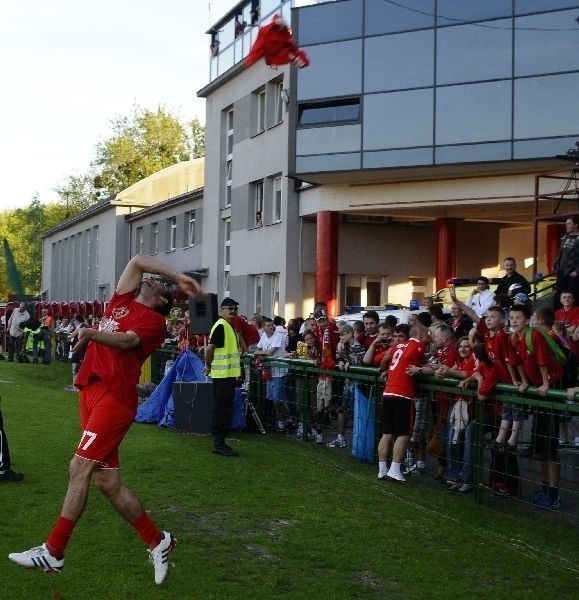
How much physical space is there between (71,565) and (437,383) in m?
5.21

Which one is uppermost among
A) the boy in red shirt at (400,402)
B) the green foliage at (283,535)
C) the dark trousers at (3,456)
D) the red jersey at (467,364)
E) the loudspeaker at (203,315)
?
the loudspeaker at (203,315)

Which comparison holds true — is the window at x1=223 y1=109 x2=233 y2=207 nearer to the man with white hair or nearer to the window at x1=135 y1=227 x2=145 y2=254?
the man with white hair

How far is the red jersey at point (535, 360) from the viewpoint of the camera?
9.69 metres

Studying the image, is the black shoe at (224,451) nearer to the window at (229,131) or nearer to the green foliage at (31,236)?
the window at (229,131)

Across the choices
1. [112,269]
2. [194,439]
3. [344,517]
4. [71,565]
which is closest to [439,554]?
[344,517]

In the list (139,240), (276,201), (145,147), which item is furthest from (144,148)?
(276,201)

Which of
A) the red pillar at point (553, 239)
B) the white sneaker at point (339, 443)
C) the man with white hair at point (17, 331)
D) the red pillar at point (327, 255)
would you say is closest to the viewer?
the white sneaker at point (339, 443)

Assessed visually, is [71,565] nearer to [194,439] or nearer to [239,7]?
[194,439]

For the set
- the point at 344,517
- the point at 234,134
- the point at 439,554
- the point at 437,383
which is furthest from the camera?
the point at 234,134

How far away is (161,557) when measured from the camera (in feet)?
21.9

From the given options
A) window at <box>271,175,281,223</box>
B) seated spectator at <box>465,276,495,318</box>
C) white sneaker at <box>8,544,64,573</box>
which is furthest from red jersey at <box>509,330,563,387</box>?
window at <box>271,175,281,223</box>

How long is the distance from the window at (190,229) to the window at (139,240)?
8071 millimetres

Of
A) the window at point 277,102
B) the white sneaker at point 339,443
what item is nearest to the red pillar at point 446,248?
the window at point 277,102

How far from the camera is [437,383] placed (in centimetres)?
1102
